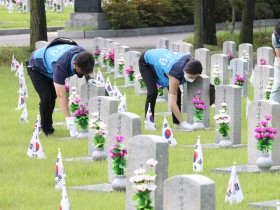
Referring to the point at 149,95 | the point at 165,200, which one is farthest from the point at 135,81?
the point at 165,200

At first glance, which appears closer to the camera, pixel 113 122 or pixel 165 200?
pixel 165 200

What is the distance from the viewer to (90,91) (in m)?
17.3

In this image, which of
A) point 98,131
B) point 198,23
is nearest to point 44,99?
point 98,131

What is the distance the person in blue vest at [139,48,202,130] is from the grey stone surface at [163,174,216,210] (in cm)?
818

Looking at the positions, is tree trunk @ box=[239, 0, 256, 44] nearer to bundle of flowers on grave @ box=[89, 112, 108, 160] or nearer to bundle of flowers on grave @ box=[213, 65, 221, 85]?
bundle of flowers on grave @ box=[213, 65, 221, 85]

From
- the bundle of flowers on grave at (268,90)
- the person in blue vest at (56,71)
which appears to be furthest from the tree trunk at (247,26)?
the person in blue vest at (56,71)

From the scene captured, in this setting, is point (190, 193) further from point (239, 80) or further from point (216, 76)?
point (216, 76)

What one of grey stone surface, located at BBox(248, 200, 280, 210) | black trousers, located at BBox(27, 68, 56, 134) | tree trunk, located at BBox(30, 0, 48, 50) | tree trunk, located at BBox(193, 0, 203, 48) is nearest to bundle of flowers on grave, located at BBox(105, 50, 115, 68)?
tree trunk, located at BBox(30, 0, 48, 50)

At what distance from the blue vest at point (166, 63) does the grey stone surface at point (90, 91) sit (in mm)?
1196

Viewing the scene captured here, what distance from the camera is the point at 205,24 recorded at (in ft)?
120

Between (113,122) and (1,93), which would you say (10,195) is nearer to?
(113,122)

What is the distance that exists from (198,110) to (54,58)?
8.93 ft

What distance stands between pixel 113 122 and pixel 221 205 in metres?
1.87

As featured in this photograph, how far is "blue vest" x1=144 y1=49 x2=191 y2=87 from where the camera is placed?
1755cm
